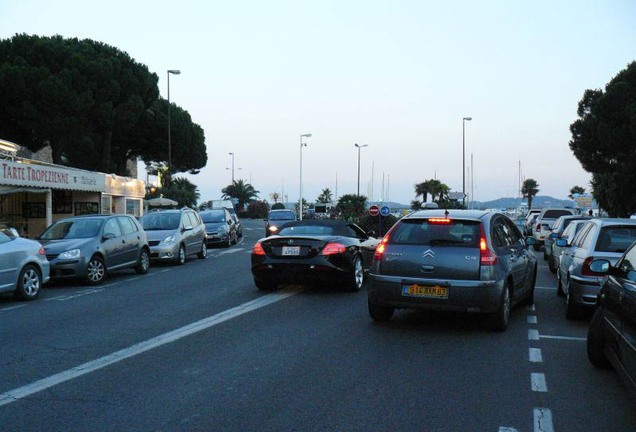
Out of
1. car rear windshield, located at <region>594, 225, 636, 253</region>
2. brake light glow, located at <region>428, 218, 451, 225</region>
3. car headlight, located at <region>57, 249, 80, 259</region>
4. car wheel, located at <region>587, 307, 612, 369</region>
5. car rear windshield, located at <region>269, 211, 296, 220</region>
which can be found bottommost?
car wheel, located at <region>587, 307, 612, 369</region>

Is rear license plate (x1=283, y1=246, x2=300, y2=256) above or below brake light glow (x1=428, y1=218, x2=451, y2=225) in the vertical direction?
below

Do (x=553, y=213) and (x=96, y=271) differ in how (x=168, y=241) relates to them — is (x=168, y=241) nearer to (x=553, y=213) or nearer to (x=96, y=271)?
(x=96, y=271)

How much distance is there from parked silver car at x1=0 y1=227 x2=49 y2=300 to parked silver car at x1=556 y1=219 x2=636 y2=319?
354 inches

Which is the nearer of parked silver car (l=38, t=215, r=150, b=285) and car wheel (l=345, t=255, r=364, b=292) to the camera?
car wheel (l=345, t=255, r=364, b=292)

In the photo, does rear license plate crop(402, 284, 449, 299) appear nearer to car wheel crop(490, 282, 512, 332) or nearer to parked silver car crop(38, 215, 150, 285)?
car wheel crop(490, 282, 512, 332)

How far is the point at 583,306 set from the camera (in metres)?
8.55

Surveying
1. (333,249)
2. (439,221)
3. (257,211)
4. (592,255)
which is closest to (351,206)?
(333,249)

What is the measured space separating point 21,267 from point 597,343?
9.29 meters

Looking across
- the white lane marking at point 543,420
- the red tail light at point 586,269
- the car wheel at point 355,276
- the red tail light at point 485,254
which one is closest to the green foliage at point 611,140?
the car wheel at point 355,276

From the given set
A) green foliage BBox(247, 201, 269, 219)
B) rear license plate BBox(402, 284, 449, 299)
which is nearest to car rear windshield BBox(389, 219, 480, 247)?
rear license plate BBox(402, 284, 449, 299)

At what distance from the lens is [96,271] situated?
44.3 ft

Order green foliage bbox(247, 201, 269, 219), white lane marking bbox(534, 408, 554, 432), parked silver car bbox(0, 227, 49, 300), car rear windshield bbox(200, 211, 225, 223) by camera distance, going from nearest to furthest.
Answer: white lane marking bbox(534, 408, 554, 432) < parked silver car bbox(0, 227, 49, 300) < car rear windshield bbox(200, 211, 225, 223) < green foliage bbox(247, 201, 269, 219)

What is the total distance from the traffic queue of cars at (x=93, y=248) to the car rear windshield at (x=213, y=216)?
608cm

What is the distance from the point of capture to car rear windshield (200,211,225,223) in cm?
2675
